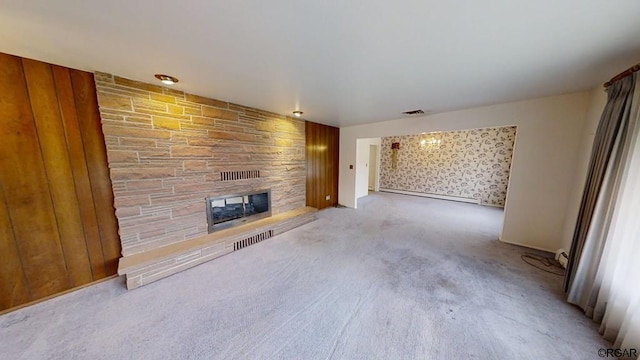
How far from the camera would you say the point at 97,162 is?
74.6 inches

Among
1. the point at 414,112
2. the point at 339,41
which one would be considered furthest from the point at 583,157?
the point at 339,41

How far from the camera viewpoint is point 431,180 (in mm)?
6020

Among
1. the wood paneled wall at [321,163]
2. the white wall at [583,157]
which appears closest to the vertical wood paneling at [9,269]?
the wood paneled wall at [321,163]

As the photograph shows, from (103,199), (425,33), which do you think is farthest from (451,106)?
(103,199)

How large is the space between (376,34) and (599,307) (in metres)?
2.70

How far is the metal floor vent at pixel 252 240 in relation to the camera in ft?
8.70

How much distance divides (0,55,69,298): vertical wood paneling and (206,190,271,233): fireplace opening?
4.29ft

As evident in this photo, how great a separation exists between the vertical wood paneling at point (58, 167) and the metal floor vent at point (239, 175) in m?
1.37

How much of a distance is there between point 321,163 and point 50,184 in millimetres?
3780

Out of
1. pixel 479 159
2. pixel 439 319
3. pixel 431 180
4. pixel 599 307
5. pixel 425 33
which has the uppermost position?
pixel 425 33

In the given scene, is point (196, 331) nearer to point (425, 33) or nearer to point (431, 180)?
point (425, 33)

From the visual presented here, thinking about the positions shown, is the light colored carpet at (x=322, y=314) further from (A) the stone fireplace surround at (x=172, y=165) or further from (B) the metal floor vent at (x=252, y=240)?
(A) the stone fireplace surround at (x=172, y=165)

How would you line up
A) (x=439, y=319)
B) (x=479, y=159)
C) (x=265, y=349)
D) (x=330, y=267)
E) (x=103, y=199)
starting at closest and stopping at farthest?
(x=265, y=349) < (x=439, y=319) < (x=103, y=199) < (x=330, y=267) < (x=479, y=159)

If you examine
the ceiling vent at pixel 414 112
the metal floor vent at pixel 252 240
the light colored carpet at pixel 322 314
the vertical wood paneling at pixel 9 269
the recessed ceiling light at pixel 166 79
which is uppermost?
the recessed ceiling light at pixel 166 79
